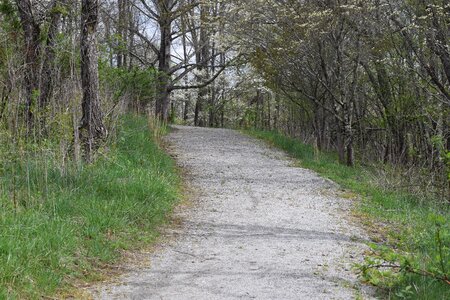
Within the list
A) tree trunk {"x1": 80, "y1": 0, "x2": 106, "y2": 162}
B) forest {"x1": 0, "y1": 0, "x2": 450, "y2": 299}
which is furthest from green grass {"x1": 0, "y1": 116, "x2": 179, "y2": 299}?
tree trunk {"x1": 80, "y1": 0, "x2": 106, "y2": 162}

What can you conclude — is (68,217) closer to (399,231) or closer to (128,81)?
(399,231)

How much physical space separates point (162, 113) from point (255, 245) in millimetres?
13959

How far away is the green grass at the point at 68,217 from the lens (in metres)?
3.98

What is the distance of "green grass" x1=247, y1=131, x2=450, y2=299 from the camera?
4293 mm

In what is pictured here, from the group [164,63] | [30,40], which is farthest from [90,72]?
[164,63]

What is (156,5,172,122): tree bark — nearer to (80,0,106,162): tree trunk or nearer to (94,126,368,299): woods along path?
(94,126,368,299): woods along path

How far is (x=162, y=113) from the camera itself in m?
19.2

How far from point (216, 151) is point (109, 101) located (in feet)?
13.5

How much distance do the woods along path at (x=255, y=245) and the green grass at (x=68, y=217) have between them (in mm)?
327

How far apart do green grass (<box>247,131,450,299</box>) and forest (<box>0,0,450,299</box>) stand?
30 mm

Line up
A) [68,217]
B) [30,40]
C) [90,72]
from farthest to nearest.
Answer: [30,40] → [90,72] → [68,217]

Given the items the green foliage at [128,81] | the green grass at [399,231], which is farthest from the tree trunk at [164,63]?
the green grass at [399,231]

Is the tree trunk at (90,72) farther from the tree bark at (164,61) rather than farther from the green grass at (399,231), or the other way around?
Answer: the tree bark at (164,61)

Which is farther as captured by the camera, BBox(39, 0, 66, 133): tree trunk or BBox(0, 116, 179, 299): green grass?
BBox(39, 0, 66, 133): tree trunk
